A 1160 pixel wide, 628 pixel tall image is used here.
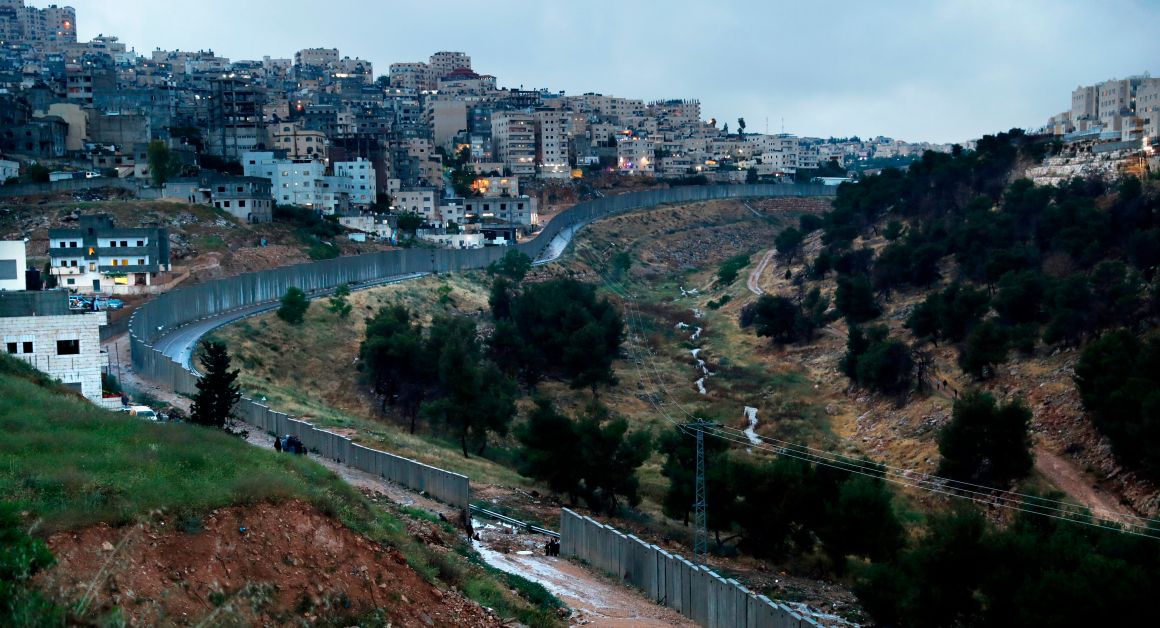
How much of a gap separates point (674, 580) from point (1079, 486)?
21389 millimetres

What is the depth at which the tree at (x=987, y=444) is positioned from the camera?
3881cm

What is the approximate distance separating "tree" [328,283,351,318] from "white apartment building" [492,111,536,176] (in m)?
84.4

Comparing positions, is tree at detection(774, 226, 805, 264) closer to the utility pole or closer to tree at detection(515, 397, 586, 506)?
tree at detection(515, 397, 586, 506)

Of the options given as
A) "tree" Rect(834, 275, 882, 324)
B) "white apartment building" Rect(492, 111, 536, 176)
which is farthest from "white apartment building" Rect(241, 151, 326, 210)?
"tree" Rect(834, 275, 882, 324)

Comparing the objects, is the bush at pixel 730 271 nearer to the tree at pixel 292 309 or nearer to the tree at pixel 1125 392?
the tree at pixel 292 309

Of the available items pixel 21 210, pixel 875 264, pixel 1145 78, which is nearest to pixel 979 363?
pixel 875 264

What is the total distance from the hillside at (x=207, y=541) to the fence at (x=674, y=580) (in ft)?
8.87

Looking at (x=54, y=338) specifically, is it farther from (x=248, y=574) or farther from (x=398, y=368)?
(x=248, y=574)

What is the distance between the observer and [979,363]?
165 ft

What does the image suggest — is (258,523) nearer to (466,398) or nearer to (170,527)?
(170,527)

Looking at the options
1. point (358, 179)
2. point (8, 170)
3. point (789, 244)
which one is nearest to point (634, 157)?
point (358, 179)

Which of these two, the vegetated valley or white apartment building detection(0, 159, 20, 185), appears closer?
the vegetated valley

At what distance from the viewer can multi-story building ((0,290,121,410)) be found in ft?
110

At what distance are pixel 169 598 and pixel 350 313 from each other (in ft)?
163
